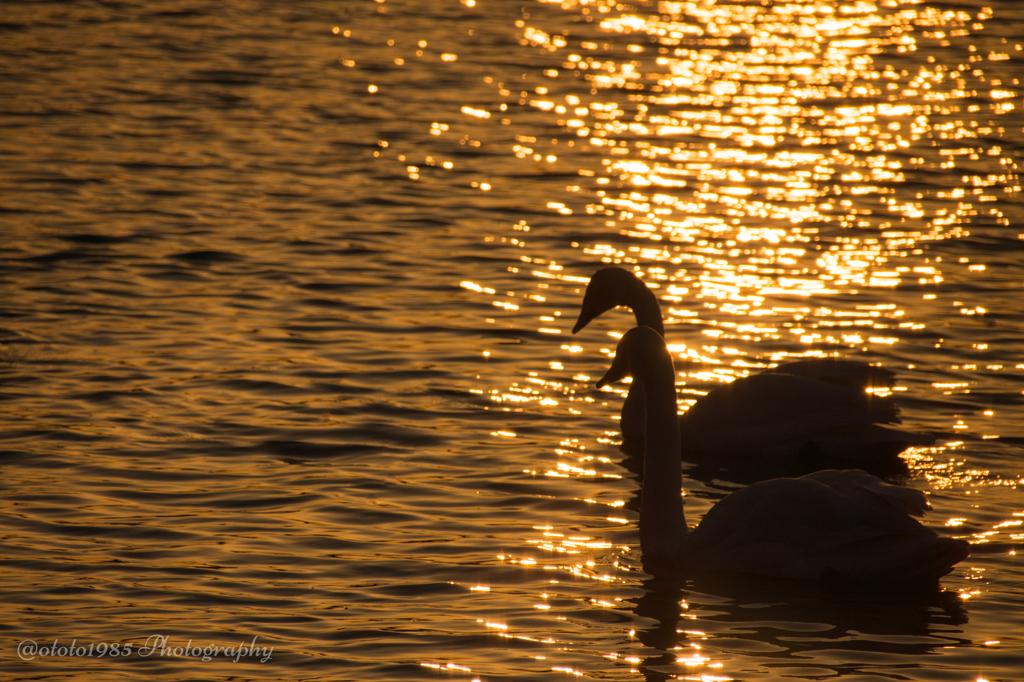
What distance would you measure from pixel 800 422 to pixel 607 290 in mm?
1812

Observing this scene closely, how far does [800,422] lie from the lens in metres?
9.16

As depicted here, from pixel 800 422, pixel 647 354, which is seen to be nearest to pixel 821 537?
pixel 647 354

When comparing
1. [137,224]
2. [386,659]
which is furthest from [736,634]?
[137,224]

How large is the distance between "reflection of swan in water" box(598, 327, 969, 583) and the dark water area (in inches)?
7.9

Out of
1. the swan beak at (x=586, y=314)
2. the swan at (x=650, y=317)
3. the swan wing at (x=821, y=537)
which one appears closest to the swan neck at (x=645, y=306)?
the swan at (x=650, y=317)

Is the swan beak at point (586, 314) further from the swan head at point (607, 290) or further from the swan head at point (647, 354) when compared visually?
the swan head at point (647, 354)

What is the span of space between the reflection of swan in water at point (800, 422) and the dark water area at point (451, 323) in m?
0.41

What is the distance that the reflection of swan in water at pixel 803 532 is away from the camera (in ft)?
22.8

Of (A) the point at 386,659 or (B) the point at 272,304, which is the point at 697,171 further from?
(A) the point at 386,659

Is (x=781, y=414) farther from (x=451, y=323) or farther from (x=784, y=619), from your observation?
(x=451, y=323)

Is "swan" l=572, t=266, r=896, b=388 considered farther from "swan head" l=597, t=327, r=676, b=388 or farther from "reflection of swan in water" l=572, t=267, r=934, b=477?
"swan head" l=597, t=327, r=676, b=388

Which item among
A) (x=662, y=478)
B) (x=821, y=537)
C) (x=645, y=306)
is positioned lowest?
(x=821, y=537)

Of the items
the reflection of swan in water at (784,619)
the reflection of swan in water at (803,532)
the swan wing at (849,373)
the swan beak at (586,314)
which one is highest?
the swan beak at (586,314)

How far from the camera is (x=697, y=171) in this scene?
682 inches
